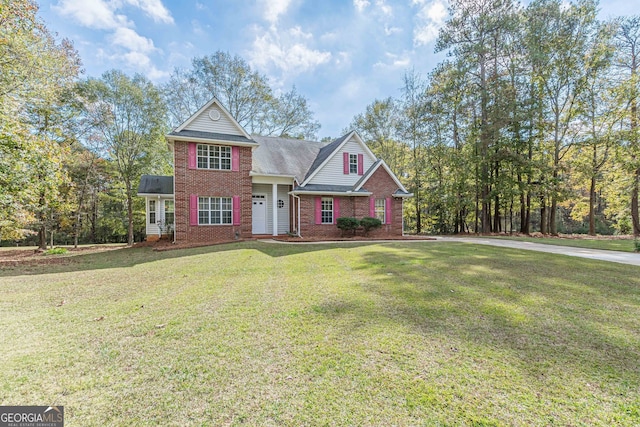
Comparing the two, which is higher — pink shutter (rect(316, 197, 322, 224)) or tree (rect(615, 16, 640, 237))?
tree (rect(615, 16, 640, 237))

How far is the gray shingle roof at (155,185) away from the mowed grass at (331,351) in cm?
1303

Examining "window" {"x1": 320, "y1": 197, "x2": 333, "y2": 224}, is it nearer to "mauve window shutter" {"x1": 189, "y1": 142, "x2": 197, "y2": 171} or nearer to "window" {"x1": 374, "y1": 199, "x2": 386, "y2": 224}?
"window" {"x1": 374, "y1": 199, "x2": 386, "y2": 224}

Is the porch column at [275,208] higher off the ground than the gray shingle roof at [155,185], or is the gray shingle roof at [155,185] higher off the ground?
the gray shingle roof at [155,185]

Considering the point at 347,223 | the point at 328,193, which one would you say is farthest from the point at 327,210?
the point at 347,223

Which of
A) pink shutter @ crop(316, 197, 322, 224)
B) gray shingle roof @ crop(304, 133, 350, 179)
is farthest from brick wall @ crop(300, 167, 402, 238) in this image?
gray shingle roof @ crop(304, 133, 350, 179)

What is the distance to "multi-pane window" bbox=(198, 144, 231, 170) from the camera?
15.0m

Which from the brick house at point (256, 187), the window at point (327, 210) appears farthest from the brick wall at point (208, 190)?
the window at point (327, 210)

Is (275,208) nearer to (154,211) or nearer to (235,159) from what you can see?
(235,159)

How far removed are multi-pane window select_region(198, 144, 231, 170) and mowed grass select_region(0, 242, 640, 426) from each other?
1001cm

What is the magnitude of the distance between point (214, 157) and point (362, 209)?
365 inches

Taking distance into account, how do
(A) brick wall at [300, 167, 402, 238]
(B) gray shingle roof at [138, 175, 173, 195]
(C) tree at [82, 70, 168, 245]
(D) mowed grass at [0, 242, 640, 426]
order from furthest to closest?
(C) tree at [82, 70, 168, 245], (B) gray shingle roof at [138, 175, 173, 195], (A) brick wall at [300, 167, 402, 238], (D) mowed grass at [0, 242, 640, 426]

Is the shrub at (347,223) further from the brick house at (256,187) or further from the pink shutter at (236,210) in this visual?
the pink shutter at (236,210)

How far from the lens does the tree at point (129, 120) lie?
18908mm

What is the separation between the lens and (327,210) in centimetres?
1695
